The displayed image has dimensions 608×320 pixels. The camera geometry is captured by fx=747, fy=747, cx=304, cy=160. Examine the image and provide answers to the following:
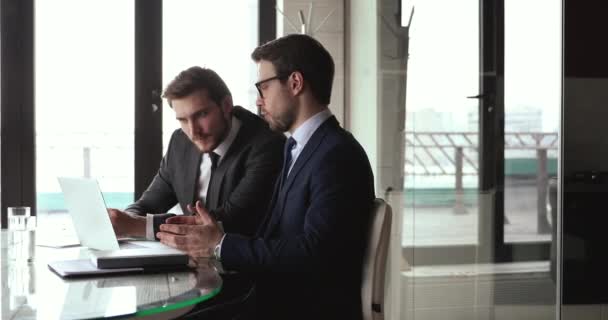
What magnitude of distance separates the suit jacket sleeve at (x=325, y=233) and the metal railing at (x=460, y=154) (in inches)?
26.1

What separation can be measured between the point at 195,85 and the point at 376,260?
1.13 meters

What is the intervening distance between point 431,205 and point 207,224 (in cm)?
137

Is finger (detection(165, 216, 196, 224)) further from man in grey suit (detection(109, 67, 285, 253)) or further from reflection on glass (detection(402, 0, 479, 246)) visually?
reflection on glass (detection(402, 0, 479, 246))

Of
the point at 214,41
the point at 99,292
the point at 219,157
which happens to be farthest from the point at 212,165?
the point at 214,41

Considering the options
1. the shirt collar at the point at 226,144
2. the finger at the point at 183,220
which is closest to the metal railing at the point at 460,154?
the shirt collar at the point at 226,144

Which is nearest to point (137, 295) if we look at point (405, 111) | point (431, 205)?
point (431, 205)

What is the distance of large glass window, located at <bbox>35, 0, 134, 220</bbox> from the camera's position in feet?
13.3

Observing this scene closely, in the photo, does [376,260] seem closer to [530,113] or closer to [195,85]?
[530,113]

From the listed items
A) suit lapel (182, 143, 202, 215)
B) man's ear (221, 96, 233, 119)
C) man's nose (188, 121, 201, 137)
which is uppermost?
man's ear (221, 96, 233, 119)

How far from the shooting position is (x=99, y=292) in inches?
53.7

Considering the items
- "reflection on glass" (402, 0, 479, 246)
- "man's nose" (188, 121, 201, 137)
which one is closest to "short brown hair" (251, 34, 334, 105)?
"man's nose" (188, 121, 201, 137)

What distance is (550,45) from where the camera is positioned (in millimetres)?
2166

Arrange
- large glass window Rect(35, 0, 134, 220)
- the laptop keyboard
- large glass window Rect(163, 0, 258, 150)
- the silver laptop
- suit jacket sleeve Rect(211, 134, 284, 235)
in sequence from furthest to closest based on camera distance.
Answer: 1. large glass window Rect(163, 0, 258, 150)
2. large glass window Rect(35, 0, 134, 220)
3. suit jacket sleeve Rect(211, 134, 284, 235)
4. the laptop keyboard
5. the silver laptop

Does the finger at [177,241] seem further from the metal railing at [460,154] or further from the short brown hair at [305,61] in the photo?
the metal railing at [460,154]
